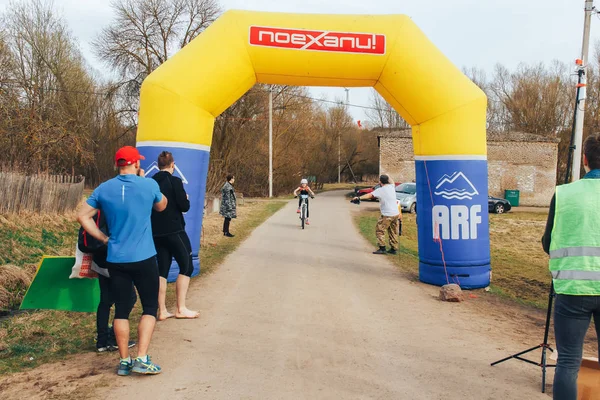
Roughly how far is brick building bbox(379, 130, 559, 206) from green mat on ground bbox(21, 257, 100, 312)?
32.9 metres

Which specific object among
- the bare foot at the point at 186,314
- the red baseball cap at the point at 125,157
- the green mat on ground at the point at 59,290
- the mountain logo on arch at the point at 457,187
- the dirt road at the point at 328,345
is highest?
the red baseball cap at the point at 125,157

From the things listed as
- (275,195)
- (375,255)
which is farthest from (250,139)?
(375,255)

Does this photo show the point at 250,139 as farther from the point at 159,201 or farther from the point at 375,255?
the point at 159,201

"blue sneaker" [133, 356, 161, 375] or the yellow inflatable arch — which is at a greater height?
the yellow inflatable arch

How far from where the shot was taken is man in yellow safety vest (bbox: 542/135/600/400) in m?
3.44

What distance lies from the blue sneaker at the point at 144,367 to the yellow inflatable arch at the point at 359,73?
13.4 ft

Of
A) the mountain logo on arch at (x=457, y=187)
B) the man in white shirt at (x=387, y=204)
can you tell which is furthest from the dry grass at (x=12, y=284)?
the man in white shirt at (x=387, y=204)

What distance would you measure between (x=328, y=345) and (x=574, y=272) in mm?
2749

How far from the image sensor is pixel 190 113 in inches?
325

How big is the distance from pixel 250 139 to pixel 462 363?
119 ft

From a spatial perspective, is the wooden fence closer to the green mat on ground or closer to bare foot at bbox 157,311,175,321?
bare foot at bbox 157,311,175,321

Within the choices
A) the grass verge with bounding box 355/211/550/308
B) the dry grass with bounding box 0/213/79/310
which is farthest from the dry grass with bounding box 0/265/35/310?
the grass verge with bounding box 355/211/550/308

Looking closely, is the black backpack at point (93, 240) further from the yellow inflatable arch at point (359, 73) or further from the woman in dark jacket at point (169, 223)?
the yellow inflatable arch at point (359, 73)

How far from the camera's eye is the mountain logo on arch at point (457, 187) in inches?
336
